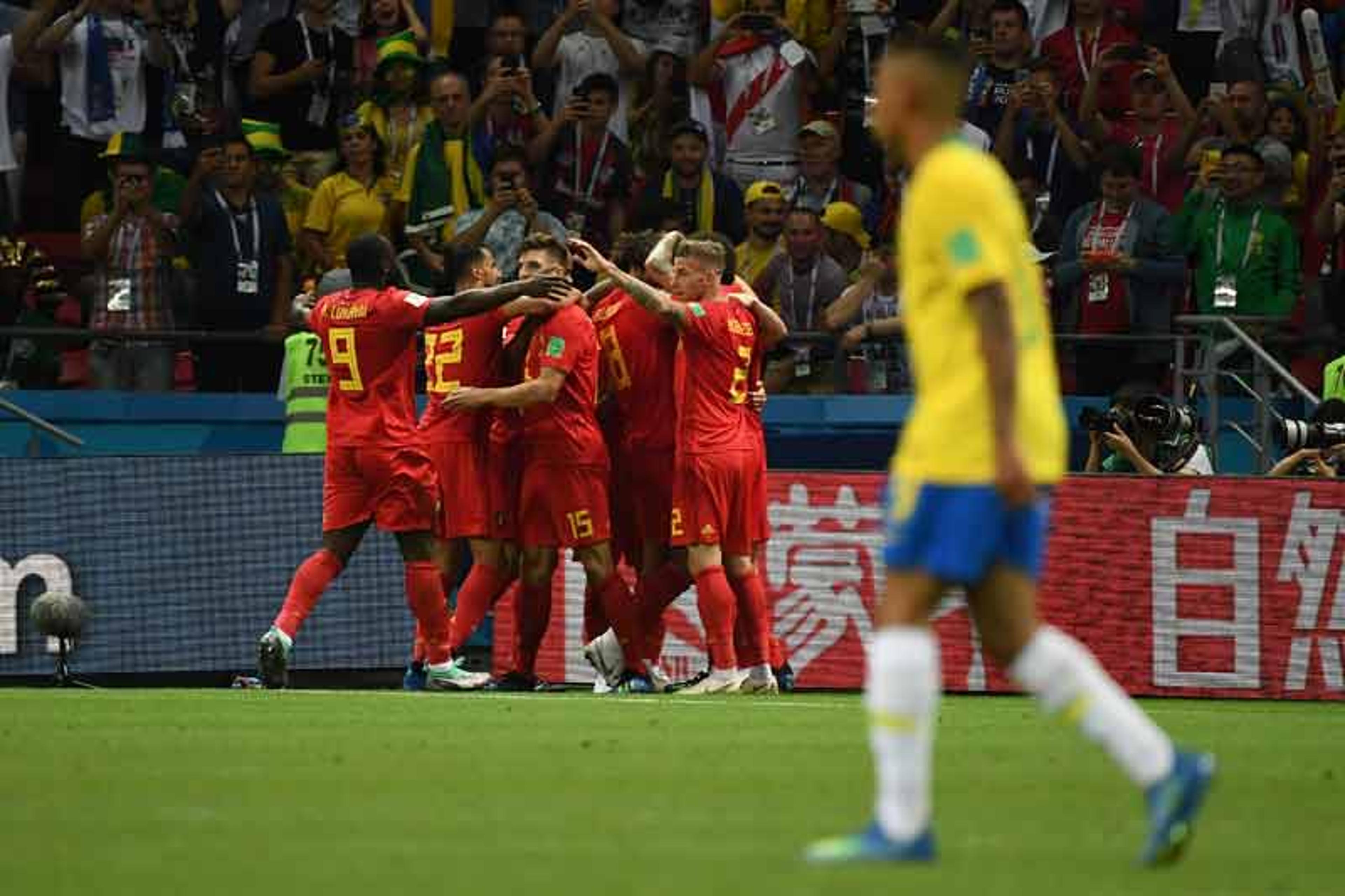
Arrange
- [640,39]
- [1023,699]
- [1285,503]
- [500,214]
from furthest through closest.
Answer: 1. [640,39]
2. [500,214]
3. [1285,503]
4. [1023,699]

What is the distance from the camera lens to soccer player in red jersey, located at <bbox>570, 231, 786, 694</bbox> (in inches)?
646

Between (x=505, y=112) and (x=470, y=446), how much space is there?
4.77 metres

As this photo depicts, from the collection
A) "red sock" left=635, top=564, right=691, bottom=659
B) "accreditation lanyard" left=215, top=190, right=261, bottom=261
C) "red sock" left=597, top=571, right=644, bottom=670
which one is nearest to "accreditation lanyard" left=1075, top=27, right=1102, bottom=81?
"accreditation lanyard" left=215, top=190, right=261, bottom=261

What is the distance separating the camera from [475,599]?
1705cm

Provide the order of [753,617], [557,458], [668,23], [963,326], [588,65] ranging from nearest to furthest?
[963,326], [753,617], [557,458], [588,65], [668,23]

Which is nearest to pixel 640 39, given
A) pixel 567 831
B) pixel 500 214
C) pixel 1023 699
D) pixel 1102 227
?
pixel 500 214

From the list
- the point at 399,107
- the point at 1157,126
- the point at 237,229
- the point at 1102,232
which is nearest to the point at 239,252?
the point at 237,229

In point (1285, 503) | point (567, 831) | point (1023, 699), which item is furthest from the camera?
point (1285, 503)

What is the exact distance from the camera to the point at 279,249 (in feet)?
68.4

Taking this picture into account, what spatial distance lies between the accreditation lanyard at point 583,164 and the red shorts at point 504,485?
4433mm

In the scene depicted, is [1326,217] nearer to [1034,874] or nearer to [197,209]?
[197,209]

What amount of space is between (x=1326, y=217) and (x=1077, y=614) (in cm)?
452

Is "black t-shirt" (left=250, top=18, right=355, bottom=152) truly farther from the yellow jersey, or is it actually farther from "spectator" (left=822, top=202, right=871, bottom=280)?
the yellow jersey

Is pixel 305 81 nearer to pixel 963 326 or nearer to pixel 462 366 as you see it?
pixel 462 366
